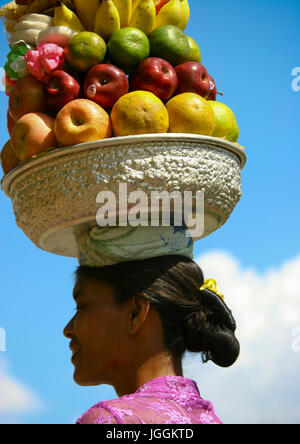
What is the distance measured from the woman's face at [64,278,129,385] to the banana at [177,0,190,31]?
1.43 m

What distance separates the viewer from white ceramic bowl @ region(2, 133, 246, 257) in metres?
2.43

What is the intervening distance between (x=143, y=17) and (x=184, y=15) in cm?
28

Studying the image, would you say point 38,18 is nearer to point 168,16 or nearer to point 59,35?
point 59,35

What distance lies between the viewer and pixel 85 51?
2691 millimetres

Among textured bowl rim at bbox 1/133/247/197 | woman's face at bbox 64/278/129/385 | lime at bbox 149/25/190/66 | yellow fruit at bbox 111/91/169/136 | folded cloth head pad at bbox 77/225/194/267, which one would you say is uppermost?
lime at bbox 149/25/190/66

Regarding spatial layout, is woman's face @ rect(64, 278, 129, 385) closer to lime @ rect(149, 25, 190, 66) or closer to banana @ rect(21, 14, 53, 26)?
lime @ rect(149, 25, 190, 66)

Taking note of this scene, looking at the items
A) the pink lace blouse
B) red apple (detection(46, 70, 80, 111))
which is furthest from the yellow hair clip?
red apple (detection(46, 70, 80, 111))

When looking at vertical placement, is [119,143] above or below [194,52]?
below

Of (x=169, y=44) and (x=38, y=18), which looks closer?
(x=169, y=44)

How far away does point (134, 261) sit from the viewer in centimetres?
249

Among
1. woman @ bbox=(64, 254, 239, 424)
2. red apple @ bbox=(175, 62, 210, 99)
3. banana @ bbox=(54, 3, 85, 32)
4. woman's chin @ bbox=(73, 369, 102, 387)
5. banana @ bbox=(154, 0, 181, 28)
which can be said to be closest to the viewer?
woman @ bbox=(64, 254, 239, 424)

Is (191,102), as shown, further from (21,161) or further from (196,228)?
(21,161)

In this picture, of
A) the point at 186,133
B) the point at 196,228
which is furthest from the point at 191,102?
the point at 196,228

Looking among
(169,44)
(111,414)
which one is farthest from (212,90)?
(111,414)
